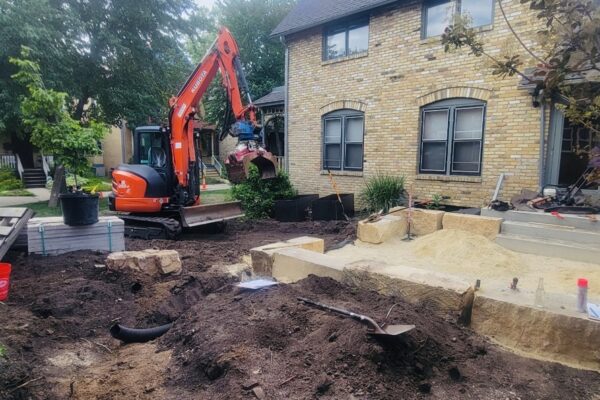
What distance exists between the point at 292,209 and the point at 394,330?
7905 millimetres

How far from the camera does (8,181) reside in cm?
1992

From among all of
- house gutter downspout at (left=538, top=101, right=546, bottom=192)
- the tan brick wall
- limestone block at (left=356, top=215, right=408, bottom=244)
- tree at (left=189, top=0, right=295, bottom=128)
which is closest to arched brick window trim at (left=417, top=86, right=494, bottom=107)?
the tan brick wall

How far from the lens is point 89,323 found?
416 centimetres

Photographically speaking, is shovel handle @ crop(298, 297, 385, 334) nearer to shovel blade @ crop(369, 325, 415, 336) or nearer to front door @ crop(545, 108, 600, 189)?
shovel blade @ crop(369, 325, 415, 336)

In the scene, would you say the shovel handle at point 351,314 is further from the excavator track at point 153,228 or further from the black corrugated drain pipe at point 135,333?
the excavator track at point 153,228

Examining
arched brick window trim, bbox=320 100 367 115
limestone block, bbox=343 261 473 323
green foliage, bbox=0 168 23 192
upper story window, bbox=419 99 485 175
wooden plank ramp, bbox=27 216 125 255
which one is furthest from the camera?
green foliage, bbox=0 168 23 192

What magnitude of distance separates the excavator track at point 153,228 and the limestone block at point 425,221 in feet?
15.4

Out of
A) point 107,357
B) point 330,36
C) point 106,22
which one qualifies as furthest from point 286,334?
point 106,22

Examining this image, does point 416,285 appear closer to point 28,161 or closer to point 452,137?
point 452,137

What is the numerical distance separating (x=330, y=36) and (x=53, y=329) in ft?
35.3

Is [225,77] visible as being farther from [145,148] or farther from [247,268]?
[247,268]

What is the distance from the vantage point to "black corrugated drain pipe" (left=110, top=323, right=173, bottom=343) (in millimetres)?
3734

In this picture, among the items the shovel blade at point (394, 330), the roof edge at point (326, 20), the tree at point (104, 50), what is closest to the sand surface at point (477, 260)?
the shovel blade at point (394, 330)

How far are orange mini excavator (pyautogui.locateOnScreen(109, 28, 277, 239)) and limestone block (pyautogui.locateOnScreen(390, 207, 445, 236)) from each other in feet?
10.2
